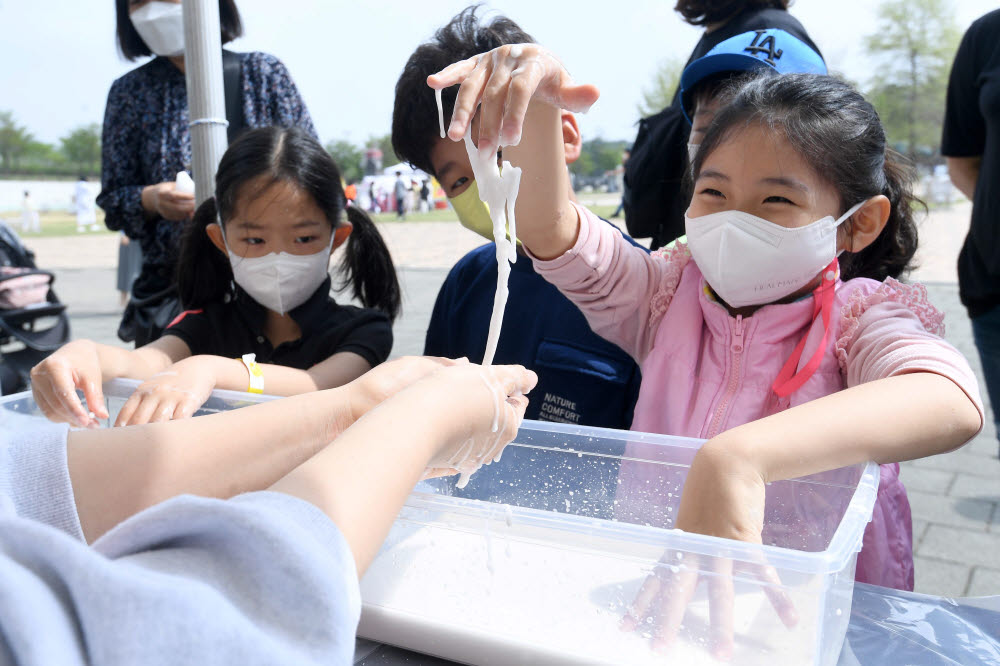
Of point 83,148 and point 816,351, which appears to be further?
point 83,148

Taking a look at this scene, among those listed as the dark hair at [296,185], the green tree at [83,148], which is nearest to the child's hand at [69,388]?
the dark hair at [296,185]

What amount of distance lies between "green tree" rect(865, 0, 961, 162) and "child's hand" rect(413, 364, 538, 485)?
30.8 meters

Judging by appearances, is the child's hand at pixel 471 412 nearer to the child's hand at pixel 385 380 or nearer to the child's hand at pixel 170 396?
the child's hand at pixel 385 380

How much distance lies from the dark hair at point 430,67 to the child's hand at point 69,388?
2.34ft

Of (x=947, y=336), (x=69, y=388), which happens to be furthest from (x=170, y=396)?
(x=947, y=336)

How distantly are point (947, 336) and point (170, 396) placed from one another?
5.20m

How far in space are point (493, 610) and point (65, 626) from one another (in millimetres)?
389

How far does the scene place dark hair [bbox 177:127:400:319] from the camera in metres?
1.63

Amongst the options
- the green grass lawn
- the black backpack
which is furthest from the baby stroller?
the green grass lawn

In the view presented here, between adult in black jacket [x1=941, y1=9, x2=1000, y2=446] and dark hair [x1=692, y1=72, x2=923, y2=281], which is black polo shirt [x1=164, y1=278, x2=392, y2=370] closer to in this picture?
dark hair [x1=692, y1=72, x2=923, y2=281]

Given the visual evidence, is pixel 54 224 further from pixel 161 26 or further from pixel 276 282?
pixel 276 282

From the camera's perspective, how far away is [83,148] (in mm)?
44469

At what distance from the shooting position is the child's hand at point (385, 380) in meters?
0.88

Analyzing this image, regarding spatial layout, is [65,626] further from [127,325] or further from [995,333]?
[995,333]
